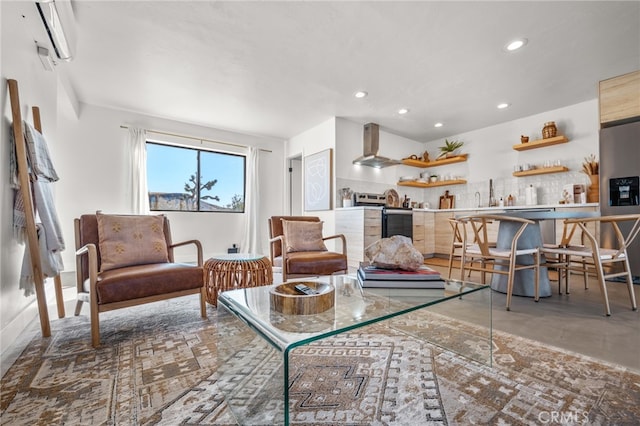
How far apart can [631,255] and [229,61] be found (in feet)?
16.1

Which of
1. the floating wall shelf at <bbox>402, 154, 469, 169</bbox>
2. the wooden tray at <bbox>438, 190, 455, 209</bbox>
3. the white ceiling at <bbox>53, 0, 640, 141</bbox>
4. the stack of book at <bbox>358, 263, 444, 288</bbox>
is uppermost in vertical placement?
the white ceiling at <bbox>53, 0, 640, 141</bbox>

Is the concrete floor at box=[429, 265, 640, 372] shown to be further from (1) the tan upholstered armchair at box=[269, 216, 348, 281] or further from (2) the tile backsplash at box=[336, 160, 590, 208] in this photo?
(2) the tile backsplash at box=[336, 160, 590, 208]

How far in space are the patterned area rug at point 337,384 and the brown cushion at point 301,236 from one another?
1.39 meters

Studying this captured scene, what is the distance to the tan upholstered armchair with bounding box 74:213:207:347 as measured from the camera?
1.66 meters

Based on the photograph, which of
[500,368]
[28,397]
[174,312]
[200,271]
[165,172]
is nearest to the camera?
[28,397]

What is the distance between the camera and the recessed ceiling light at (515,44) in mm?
2756

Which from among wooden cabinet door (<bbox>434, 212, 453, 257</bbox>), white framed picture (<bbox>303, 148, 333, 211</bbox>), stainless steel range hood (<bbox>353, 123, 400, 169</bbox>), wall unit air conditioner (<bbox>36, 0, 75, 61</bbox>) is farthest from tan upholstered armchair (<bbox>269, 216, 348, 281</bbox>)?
wooden cabinet door (<bbox>434, 212, 453, 257</bbox>)

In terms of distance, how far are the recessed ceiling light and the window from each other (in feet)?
14.6

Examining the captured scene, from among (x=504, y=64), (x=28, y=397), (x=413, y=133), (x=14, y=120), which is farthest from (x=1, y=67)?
(x=413, y=133)

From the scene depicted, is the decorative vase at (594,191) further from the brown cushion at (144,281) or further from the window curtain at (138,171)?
the window curtain at (138,171)

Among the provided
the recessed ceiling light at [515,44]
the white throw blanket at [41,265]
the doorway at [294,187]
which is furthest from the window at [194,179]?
the recessed ceiling light at [515,44]

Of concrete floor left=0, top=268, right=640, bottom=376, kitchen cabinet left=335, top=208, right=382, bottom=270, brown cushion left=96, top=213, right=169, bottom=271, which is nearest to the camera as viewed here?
concrete floor left=0, top=268, right=640, bottom=376

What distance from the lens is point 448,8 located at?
235 centimetres

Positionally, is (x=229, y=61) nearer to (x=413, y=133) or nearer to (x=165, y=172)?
(x=165, y=172)
